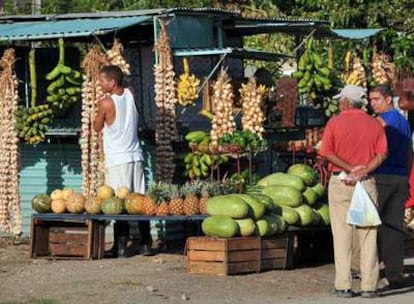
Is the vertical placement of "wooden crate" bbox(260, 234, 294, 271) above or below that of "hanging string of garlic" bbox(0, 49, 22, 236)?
below

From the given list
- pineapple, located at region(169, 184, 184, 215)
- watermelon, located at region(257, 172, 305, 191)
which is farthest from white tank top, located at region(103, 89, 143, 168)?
watermelon, located at region(257, 172, 305, 191)

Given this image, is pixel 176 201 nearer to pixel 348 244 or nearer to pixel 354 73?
pixel 348 244

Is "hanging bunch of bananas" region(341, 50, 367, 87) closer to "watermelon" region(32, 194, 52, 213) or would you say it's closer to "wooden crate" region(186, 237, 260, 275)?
"wooden crate" region(186, 237, 260, 275)

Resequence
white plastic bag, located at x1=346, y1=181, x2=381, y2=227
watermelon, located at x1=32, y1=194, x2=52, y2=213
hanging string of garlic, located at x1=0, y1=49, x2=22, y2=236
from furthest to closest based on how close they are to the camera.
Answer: hanging string of garlic, located at x1=0, y1=49, x2=22, y2=236 → watermelon, located at x1=32, y1=194, x2=52, y2=213 → white plastic bag, located at x1=346, y1=181, x2=381, y2=227

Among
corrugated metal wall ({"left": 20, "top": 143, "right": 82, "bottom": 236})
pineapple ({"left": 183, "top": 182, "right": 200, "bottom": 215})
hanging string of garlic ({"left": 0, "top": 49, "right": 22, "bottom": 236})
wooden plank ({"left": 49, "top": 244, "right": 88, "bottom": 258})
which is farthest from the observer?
corrugated metal wall ({"left": 20, "top": 143, "right": 82, "bottom": 236})

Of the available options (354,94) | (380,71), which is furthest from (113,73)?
(380,71)

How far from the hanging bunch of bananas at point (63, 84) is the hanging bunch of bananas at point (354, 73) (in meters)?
3.92

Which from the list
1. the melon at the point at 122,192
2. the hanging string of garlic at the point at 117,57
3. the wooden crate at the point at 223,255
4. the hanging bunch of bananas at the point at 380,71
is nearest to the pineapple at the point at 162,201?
the melon at the point at 122,192

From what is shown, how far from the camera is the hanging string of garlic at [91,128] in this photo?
530 inches

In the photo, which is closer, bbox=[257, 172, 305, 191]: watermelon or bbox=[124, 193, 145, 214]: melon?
bbox=[124, 193, 145, 214]: melon

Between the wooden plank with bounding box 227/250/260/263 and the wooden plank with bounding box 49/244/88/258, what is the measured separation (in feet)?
7.25

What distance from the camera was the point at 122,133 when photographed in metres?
12.5

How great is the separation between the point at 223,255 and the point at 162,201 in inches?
55.3

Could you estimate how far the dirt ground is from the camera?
33.3 feet
